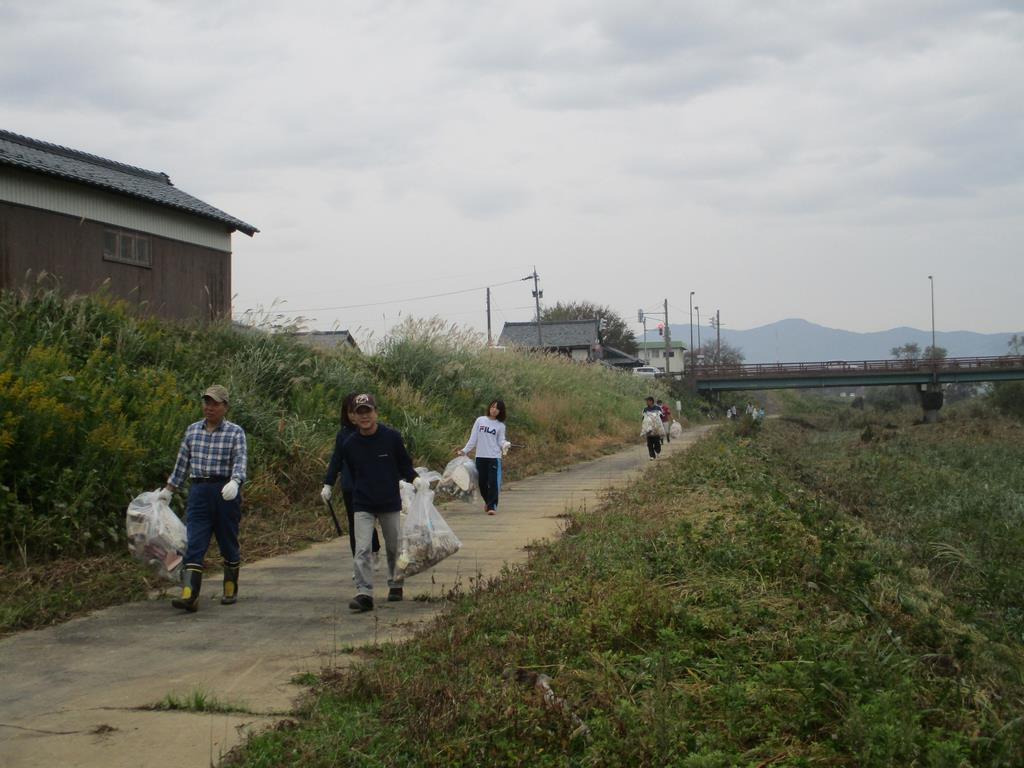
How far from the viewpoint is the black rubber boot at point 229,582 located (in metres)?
8.05

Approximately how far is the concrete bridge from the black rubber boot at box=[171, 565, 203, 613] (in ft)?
196

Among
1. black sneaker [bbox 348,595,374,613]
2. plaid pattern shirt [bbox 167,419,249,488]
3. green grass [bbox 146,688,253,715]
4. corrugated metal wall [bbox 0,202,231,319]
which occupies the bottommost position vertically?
black sneaker [bbox 348,595,374,613]

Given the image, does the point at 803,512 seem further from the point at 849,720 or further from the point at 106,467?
the point at 106,467

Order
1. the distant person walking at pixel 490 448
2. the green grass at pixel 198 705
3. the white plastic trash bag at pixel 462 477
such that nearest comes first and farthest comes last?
the green grass at pixel 198 705 → the white plastic trash bag at pixel 462 477 → the distant person walking at pixel 490 448

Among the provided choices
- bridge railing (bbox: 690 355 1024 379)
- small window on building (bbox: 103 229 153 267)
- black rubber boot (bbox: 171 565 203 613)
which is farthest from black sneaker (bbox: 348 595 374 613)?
bridge railing (bbox: 690 355 1024 379)

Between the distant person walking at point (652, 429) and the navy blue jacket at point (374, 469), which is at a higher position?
the navy blue jacket at point (374, 469)

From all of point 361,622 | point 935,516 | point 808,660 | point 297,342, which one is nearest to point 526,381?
point 297,342

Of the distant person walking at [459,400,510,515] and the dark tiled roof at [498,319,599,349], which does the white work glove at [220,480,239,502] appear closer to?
the distant person walking at [459,400,510,515]

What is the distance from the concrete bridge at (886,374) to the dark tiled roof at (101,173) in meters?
48.0

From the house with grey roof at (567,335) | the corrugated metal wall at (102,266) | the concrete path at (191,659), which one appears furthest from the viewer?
the house with grey roof at (567,335)

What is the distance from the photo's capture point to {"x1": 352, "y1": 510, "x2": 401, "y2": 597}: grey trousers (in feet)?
25.5

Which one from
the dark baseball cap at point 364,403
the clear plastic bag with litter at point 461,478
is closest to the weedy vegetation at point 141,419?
the clear plastic bag with litter at point 461,478

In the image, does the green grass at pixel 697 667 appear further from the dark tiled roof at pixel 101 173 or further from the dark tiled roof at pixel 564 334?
the dark tiled roof at pixel 564 334

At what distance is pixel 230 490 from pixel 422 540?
157 cm
